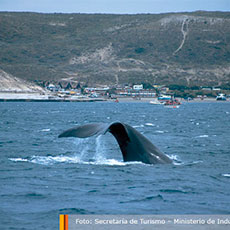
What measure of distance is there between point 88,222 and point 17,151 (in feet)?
50.1

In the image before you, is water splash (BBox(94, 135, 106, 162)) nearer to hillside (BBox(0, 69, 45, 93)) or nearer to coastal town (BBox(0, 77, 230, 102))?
hillside (BBox(0, 69, 45, 93))

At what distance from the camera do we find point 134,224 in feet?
35.3

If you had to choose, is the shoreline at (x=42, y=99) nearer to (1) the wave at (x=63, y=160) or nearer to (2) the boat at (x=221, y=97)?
(2) the boat at (x=221, y=97)

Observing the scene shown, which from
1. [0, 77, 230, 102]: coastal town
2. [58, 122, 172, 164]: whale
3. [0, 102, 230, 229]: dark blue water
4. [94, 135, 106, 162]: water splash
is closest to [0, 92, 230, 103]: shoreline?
[0, 77, 230, 102]: coastal town

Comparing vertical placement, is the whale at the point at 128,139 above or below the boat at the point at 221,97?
above

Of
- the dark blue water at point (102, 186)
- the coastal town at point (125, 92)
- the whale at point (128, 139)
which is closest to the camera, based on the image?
the dark blue water at point (102, 186)

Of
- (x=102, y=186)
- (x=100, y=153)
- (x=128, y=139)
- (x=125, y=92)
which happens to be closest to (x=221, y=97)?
(x=125, y=92)

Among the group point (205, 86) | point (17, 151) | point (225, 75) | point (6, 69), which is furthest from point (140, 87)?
point (17, 151)

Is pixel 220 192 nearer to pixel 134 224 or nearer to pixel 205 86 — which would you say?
pixel 134 224

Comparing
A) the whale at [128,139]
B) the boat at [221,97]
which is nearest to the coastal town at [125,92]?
the boat at [221,97]

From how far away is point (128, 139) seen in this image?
16.7m

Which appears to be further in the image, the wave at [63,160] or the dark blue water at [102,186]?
the wave at [63,160]

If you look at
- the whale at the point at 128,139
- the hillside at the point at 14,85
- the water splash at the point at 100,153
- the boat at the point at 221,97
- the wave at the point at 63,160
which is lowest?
the boat at the point at 221,97

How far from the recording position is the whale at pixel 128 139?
49.6ft
